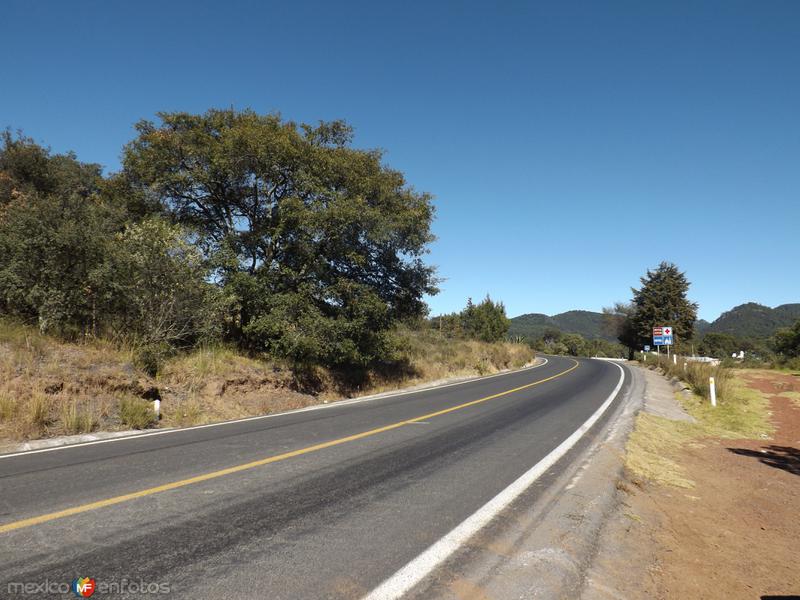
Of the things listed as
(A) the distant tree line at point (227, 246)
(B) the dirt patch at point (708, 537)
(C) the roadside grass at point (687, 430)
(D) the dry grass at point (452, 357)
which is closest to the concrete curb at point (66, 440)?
(A) the distant tree line at point (227, 246)

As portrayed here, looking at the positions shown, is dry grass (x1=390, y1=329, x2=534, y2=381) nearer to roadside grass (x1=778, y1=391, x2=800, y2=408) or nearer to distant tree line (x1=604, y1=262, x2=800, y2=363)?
roadside grass (x1=778, y1=391, x2=800, y2=408)

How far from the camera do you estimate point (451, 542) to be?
12.4ft

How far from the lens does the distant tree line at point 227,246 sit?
12.3 metres

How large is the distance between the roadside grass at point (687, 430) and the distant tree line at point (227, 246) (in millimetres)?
9767

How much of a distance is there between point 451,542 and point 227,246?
14470 millimetres

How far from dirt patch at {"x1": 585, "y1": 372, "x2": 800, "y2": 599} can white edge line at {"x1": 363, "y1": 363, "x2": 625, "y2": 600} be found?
1020 millimetres

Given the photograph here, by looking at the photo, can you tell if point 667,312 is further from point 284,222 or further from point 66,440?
point 66,440

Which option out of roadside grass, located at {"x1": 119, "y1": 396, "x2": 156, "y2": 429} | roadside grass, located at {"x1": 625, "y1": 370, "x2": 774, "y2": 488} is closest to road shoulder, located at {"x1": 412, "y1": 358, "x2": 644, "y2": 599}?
roadside grass, located at {"x1": 625, "y1": 370, "x2": 774, "y2": 488}

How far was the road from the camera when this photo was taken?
3.11 meters

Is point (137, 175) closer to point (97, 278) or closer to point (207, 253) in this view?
point (207, 253)

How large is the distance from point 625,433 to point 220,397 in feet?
32.6

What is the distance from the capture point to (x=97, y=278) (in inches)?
489

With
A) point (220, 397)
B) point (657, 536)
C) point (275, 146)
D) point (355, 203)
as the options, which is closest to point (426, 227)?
point (355, 203)

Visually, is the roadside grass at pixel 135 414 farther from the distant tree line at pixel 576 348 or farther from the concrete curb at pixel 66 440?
the distant tree line at pixel 576 348
